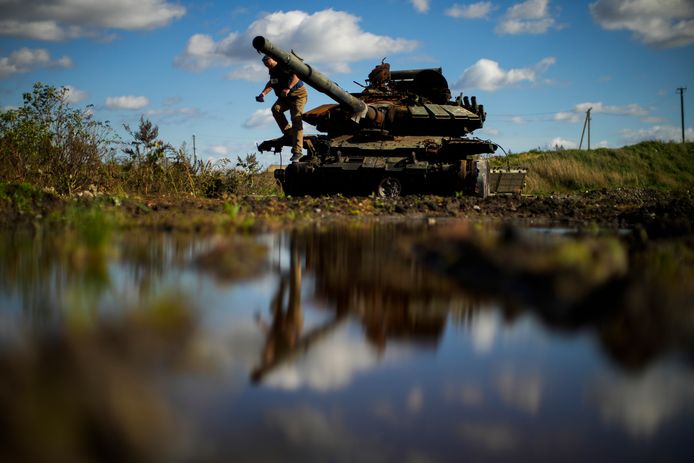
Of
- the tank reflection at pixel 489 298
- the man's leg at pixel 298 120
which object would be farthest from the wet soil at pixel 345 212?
the tank reflection at pixel 489 298

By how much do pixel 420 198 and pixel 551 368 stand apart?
12137mm

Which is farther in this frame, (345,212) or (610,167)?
(610,167)

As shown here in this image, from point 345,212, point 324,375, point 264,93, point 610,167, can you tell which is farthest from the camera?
point 610,167

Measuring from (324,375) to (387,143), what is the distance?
14118 mm

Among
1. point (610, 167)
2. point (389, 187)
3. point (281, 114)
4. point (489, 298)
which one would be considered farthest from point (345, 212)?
point (610, 167)

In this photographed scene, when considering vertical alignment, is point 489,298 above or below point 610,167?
below

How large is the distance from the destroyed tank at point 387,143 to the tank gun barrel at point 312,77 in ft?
0.08

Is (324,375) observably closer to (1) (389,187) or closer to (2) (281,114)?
(1) (389,187)

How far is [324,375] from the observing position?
233 centimetres

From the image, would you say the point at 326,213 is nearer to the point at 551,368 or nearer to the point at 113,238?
the point at 113,238

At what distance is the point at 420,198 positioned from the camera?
1448cm

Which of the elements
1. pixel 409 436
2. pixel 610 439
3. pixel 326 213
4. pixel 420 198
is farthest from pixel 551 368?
pixel 420 198

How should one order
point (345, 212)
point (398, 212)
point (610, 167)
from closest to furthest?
point (345, 212) → point (398, 212) → point (610, 167)

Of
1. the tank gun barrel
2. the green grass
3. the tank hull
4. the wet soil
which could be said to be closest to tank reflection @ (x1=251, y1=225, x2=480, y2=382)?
the wet soil
